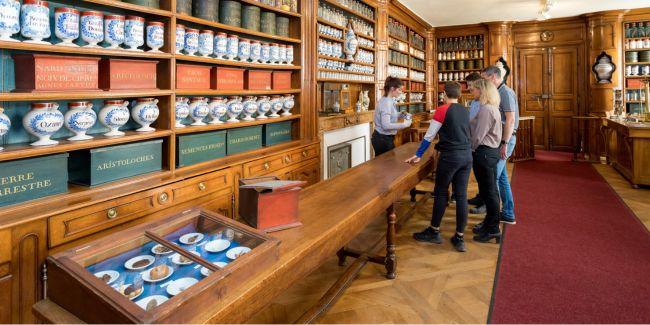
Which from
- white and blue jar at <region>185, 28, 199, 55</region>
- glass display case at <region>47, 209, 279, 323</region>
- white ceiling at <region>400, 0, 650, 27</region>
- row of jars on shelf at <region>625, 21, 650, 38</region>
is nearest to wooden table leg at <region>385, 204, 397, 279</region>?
glass display case at <region>47, 209, 279, 323</region>

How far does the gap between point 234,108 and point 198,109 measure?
1.29ft

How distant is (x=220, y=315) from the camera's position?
110 cm

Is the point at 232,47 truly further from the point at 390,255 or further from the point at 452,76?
the point at 452,76

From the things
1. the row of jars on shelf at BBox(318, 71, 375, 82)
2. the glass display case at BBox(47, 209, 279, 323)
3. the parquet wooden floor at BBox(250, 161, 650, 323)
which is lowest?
the parquet wooden floor at BBox(250, 161, 650, 323)

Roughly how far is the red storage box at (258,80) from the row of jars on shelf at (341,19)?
1549 mm

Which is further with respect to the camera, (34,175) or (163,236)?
(34,175)

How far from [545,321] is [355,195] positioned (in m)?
1.33

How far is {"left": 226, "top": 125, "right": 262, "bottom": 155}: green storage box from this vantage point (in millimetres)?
3264

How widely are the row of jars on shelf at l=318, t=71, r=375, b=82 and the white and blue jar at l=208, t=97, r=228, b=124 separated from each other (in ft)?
6.12

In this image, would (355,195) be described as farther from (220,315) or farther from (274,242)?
(220,315)

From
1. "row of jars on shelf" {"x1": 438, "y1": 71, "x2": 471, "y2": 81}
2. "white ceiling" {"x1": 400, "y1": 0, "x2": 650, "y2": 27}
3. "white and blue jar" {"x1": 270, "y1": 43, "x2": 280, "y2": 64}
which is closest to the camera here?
"white and blue jar" {"x1": 270, "y1": 43, "x2": 280, "y2": 64}

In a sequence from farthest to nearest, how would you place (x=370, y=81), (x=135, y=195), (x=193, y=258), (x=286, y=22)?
(x=370, y=81) → (x=286, y=22) → (x=135, y=195) → (x=193, y=258)

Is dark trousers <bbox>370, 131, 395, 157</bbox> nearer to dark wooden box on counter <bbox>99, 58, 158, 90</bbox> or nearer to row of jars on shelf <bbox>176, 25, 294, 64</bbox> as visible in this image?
row of jars on shelf <bbox>176, 25, 294, 64</bbox>

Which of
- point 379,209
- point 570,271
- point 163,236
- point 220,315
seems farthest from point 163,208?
point 570,271
